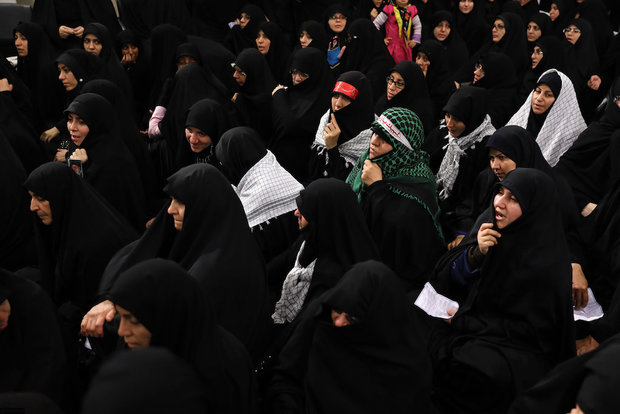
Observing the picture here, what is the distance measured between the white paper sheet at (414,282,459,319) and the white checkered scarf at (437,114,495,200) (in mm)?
1374

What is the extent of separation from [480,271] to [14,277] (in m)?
1.88

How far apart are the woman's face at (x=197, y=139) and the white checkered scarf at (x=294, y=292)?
1.43 meters

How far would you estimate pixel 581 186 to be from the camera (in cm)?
448

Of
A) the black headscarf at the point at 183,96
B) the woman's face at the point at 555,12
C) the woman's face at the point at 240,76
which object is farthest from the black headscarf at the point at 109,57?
the woman's face at the point at 555,12

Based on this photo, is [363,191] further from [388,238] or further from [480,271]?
[480,271]

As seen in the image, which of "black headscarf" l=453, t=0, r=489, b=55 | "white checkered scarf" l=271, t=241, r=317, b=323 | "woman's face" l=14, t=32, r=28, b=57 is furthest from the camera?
"black headscarf" l=453, t=0, r=489, b=55

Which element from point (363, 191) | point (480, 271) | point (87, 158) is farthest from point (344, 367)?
point (87, 158)

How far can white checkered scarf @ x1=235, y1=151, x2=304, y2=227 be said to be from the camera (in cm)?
362

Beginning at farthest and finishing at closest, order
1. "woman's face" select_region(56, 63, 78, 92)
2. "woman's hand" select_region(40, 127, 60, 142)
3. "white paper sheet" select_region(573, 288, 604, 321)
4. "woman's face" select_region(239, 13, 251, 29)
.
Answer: "woman's face" select_region(239, 13, 251, 29) < "woman's hand" select_region(40, 127, 60, 142) < "woman's face" select_region(56, 63, 78, 92) < "white paper sheet" select_region(573, 288, 604, 321)

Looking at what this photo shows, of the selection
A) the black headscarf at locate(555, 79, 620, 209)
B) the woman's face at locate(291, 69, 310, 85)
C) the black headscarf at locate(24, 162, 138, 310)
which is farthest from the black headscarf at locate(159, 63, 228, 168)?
the black headscarf at locate(555, 79, 620, 209)

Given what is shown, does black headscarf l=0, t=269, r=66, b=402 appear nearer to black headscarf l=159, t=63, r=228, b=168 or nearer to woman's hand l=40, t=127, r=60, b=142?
black headscarf l=159, t=63, r=228, b=168

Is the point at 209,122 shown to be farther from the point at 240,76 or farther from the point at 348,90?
the point at 240,76

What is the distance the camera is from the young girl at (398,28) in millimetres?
6852

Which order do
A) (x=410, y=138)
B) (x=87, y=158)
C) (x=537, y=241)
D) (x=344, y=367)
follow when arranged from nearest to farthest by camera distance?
1. (x=344, y=367)
2. (x=537, y=241)
3. (x=410, y=138)
4. (x=87, y=158)
